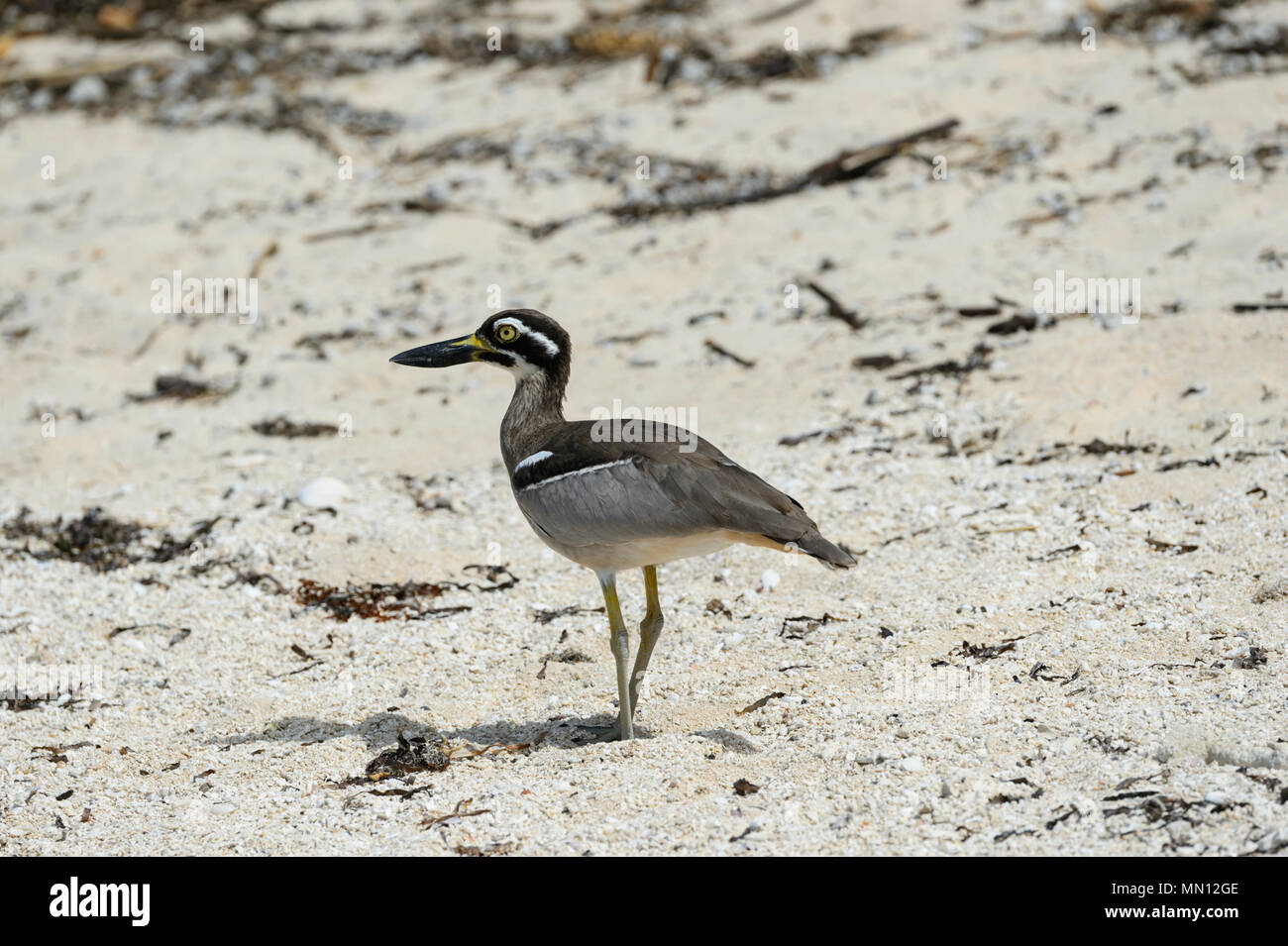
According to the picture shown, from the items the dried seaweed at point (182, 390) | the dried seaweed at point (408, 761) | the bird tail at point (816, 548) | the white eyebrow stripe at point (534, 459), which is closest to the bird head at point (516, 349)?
the white eyebrow stripe at point (534, 459)

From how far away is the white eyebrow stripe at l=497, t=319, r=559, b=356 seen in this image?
18.7 ft

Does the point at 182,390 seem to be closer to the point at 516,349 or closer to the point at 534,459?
the point at 516,349

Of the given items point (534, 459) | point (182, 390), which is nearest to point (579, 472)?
point (534, 459)

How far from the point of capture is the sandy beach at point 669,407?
15.3ft

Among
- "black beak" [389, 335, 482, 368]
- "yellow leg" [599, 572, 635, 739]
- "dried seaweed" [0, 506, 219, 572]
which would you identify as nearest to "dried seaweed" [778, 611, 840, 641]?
"yellow leg" [599, 572, 635, 739]

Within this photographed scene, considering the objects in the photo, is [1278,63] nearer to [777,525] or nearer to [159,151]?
[777,525]

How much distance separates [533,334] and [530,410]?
0.32 meters

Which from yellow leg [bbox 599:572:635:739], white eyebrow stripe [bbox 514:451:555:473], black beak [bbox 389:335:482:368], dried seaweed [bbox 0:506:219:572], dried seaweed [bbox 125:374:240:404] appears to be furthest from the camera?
dried seaweed [bbox 125:374:240:404]

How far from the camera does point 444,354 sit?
19.3ft

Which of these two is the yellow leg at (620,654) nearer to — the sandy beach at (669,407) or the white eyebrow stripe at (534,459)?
the sandy beach at (669,407)

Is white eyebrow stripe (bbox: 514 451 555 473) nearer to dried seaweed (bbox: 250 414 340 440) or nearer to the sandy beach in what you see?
the sandy beach

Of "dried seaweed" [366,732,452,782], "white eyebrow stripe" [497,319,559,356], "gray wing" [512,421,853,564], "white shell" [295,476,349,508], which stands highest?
"white eyebrow stripe" [497,319,559,356]

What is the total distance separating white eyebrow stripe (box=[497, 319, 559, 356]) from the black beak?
0.18 m
